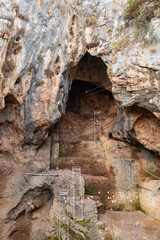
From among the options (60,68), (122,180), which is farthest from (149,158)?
(60,68)

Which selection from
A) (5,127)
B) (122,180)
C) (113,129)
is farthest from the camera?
(113,129)

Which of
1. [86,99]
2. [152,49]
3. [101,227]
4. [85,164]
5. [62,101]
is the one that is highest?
[152,49]

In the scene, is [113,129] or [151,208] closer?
[151,208]

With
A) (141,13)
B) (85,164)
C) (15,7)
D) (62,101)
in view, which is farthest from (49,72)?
(85,164)

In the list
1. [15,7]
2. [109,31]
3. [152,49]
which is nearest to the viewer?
[152,49]

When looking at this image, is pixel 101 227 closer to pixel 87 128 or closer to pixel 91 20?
pixel 87 128

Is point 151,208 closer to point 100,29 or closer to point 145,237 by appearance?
point 145,237

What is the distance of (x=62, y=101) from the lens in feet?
41.2

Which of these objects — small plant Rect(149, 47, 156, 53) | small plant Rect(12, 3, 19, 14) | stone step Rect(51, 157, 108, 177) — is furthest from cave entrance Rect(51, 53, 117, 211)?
small plant Rect(149, 47, 156, 53)

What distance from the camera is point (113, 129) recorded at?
13703 millimetres

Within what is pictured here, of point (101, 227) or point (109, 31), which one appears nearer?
point (101, 227)

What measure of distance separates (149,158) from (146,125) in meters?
2.76

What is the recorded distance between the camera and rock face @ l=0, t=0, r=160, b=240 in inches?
350

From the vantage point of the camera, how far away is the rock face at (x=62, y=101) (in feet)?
29.1
